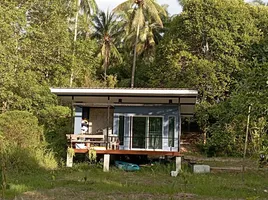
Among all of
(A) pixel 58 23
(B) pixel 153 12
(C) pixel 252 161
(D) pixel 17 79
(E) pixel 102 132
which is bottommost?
(C) pixel 252 161

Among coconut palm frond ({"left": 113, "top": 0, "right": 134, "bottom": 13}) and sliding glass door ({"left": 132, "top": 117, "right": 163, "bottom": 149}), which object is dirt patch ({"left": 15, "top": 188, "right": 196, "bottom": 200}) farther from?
coconut palm frond ({"left": 113, "top": 0, "right": 134, "bottom": 13})

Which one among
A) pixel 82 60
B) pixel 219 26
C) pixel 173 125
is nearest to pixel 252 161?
pixel 173 125

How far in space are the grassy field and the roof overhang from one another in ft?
9.46

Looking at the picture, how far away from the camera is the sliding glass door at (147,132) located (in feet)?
51.5

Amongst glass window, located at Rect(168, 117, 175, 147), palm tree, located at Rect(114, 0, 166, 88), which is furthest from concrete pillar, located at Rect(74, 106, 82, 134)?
palm tree, located at Rect(114, 0, 166, 88)

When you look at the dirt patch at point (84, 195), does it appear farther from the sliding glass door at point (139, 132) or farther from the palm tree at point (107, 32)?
the palm tree at point (107, 32)

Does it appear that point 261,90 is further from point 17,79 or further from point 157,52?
point 157,52

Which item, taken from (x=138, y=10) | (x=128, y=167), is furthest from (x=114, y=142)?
(x=138, y=10)

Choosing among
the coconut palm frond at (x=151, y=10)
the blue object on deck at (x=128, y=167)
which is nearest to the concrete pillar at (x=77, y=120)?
the blue object on deck at (x=128, y=167)

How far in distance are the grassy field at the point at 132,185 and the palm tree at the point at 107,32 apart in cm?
1747

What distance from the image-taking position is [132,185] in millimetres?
10297

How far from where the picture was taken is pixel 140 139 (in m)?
15.8

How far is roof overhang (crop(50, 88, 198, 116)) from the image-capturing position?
14.5 meters

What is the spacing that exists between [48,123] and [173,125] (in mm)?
6184
